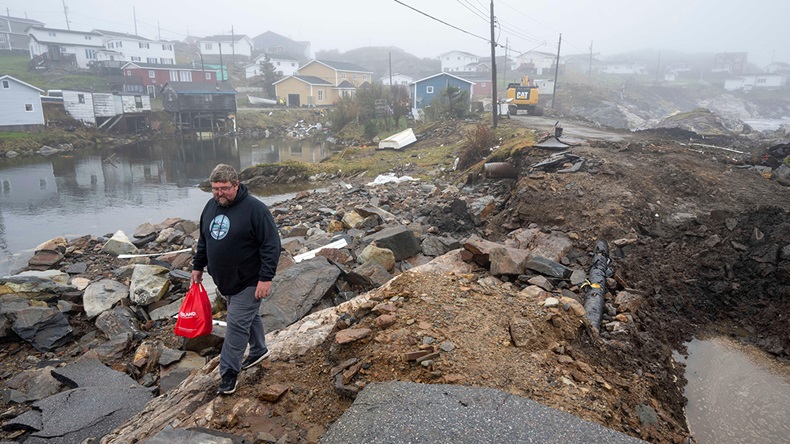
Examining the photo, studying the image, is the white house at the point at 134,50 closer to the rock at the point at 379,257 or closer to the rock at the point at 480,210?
the rock at the point at 480,210

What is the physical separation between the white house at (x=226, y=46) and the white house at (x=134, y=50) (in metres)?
13.3

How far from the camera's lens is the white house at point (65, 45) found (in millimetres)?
58188

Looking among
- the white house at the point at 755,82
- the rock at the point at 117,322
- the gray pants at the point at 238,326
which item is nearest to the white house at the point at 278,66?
the rock at the point at 117,322

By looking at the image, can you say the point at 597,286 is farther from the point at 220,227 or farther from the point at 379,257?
the point at 220,227

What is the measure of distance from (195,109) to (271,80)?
63.5 ft

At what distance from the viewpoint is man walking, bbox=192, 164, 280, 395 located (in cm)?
345

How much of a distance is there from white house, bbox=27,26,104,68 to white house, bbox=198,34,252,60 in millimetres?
19188

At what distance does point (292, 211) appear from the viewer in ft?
45.2

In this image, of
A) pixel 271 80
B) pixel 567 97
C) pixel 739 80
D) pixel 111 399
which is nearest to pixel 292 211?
pixel 111 399

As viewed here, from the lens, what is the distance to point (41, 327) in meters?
6.34

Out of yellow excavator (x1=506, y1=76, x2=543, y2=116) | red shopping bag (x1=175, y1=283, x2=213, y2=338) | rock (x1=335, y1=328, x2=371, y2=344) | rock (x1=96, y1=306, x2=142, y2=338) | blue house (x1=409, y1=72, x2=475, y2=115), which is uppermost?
blue house (x1=409, y1=72, x2=475, y2=115)

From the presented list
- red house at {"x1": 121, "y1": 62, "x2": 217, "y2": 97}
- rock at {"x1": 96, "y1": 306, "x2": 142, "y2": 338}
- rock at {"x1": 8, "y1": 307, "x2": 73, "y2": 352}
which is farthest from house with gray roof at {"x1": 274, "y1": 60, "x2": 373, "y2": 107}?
rock at {"x1": 8, "y1": 307, "x2": 73, "y2": 352}

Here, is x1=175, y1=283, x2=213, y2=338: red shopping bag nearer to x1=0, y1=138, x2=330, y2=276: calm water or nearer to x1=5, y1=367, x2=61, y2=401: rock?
x1=5, y1=367, x2=61, y2=401: rock

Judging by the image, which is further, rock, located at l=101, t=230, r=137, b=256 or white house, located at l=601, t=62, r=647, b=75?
white house, located at l=601, t=62, r=647, b=75
